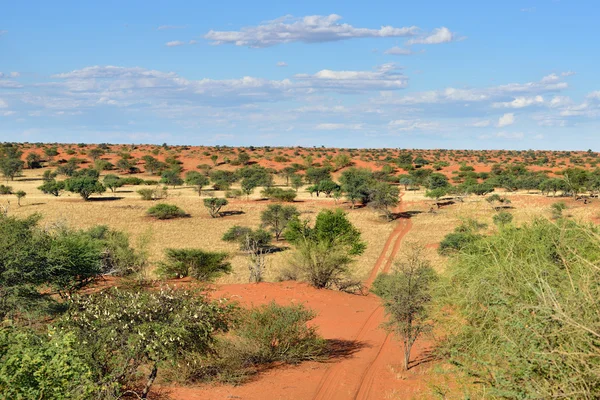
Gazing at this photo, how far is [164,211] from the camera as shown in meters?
62.0

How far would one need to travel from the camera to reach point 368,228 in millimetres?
58781

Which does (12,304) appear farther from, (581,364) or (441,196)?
(441,196)

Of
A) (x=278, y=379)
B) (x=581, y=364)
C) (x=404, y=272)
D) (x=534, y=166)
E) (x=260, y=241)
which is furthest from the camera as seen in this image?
(x=534, y=166)

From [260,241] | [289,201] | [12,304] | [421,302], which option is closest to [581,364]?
[421,302]

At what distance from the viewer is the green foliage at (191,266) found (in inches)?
1324

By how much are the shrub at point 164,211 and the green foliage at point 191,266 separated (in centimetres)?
2853

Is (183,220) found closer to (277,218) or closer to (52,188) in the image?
(277,218)

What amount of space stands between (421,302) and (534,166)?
372ft

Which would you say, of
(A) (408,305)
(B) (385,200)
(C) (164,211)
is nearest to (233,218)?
(C) (164,211)

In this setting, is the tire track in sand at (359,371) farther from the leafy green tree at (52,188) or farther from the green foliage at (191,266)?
the leafy green tree at (52,188)

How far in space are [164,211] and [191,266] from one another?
2967 centimetres

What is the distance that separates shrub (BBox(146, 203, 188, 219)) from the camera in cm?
6203

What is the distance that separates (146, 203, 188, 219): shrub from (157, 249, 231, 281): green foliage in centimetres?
2853

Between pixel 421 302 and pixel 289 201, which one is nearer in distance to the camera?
pixel 421 302
